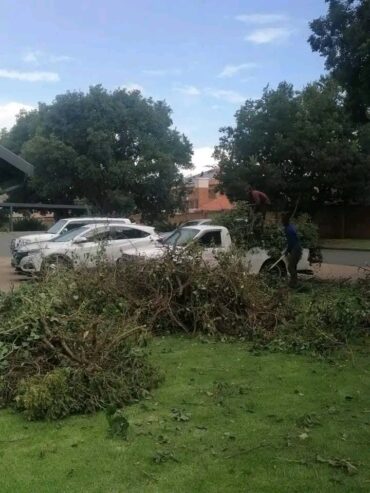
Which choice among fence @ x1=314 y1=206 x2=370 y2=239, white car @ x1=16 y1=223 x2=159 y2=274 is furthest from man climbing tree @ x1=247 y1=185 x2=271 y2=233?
fence @ x1=314 y1=206 x2=370 y2=239

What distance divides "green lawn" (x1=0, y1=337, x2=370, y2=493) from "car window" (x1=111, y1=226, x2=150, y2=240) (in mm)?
10357

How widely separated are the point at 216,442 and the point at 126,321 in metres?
2.63

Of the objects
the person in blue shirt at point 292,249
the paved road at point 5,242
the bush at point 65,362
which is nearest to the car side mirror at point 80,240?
the person in blue shirt at point 292,249

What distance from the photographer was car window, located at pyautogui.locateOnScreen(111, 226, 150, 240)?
16.8 meters

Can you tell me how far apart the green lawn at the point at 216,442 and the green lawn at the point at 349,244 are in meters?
28.3

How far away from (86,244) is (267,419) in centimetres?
1128

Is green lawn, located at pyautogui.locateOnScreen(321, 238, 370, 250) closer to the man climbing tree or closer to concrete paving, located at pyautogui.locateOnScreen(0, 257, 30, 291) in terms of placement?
concrete paving, located at pyautogui.locateOnScreen(0, 257, 30, 291)

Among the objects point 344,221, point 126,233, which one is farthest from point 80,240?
point 344,221

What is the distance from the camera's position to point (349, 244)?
36594 millimetres

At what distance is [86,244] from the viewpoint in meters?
15.8

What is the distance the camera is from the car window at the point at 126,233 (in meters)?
16.8

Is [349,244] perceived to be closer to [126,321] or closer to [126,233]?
[126,233]

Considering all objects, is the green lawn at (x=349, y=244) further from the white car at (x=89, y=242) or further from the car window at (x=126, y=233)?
the white car at (x=89, y=242)

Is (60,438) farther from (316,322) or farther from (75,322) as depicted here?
(316,322)
